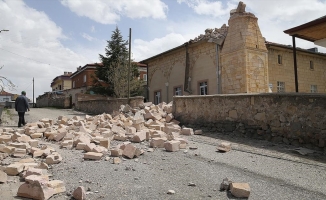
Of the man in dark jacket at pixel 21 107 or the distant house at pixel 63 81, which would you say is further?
the distant house at pixel 63 81

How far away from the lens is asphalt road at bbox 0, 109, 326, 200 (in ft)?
12.9

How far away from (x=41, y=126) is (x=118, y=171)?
19.9 feet

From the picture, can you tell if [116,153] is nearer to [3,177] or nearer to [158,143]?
[158,143]

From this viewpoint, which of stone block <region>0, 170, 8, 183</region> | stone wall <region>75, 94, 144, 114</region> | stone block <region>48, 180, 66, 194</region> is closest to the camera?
stone block <region>48, 180, 66, 194</region>

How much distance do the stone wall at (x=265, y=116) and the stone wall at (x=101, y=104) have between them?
226 inches

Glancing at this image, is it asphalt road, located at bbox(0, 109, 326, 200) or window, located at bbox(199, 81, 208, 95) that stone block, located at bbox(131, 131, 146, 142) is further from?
window, located at bbox(199, 81, 208, 95)

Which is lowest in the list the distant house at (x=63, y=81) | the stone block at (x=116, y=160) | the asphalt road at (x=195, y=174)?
the asphalt road at (x=195, y=174)

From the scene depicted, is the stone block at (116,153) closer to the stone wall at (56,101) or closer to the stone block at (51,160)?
the stone block at (51,160)

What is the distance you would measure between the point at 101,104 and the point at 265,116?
14.1 meters

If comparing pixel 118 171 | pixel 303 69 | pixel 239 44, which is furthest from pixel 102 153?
pixel 303 69

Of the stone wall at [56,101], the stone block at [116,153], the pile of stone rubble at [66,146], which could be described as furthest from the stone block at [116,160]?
the stone wall at [56,101]

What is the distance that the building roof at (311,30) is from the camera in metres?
9.84

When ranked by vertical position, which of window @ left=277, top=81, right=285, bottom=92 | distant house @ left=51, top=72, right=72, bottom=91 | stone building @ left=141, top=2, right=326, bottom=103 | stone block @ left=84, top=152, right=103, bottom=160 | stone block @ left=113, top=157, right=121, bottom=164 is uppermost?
distant house @ left=51, top=72, right=72, bottom=91

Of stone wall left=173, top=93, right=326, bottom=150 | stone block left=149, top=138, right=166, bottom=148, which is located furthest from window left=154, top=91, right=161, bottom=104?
stone block left=149, top=138, right=166, bottom=148
